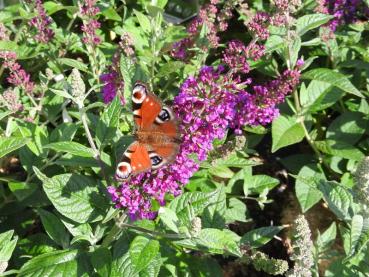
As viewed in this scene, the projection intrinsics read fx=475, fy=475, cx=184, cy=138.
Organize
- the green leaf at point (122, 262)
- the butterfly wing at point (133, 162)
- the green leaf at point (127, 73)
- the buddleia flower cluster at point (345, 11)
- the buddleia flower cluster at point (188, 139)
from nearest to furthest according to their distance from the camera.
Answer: the butterfly wing at point (133, 162)
the buddleia flower cluster at point (188, 139)
the green leaf at point (122, 262)
the green leaf at point (127, 73)
the buddleia flower cluster at point (345, 11)

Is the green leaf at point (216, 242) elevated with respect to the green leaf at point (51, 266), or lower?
elevated

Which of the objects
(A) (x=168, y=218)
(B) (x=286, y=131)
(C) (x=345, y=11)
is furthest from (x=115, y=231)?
(C) (x=345, y=11)

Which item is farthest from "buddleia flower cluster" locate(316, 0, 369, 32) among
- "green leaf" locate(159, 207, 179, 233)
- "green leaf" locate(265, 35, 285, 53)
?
"green leaf" locate(159, 207, 179, 233)

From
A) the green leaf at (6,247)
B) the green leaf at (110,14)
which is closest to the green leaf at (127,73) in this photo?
the green leaf at (6,247)

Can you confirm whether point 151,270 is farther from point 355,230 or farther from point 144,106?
point 355,230

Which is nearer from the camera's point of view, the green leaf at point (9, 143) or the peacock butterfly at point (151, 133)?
the peacock butterfly at point (151, 133)

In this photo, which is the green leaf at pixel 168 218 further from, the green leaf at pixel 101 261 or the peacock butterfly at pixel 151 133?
the green leaf at pixel 101 261

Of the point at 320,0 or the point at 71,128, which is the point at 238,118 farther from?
the point at 320,0
